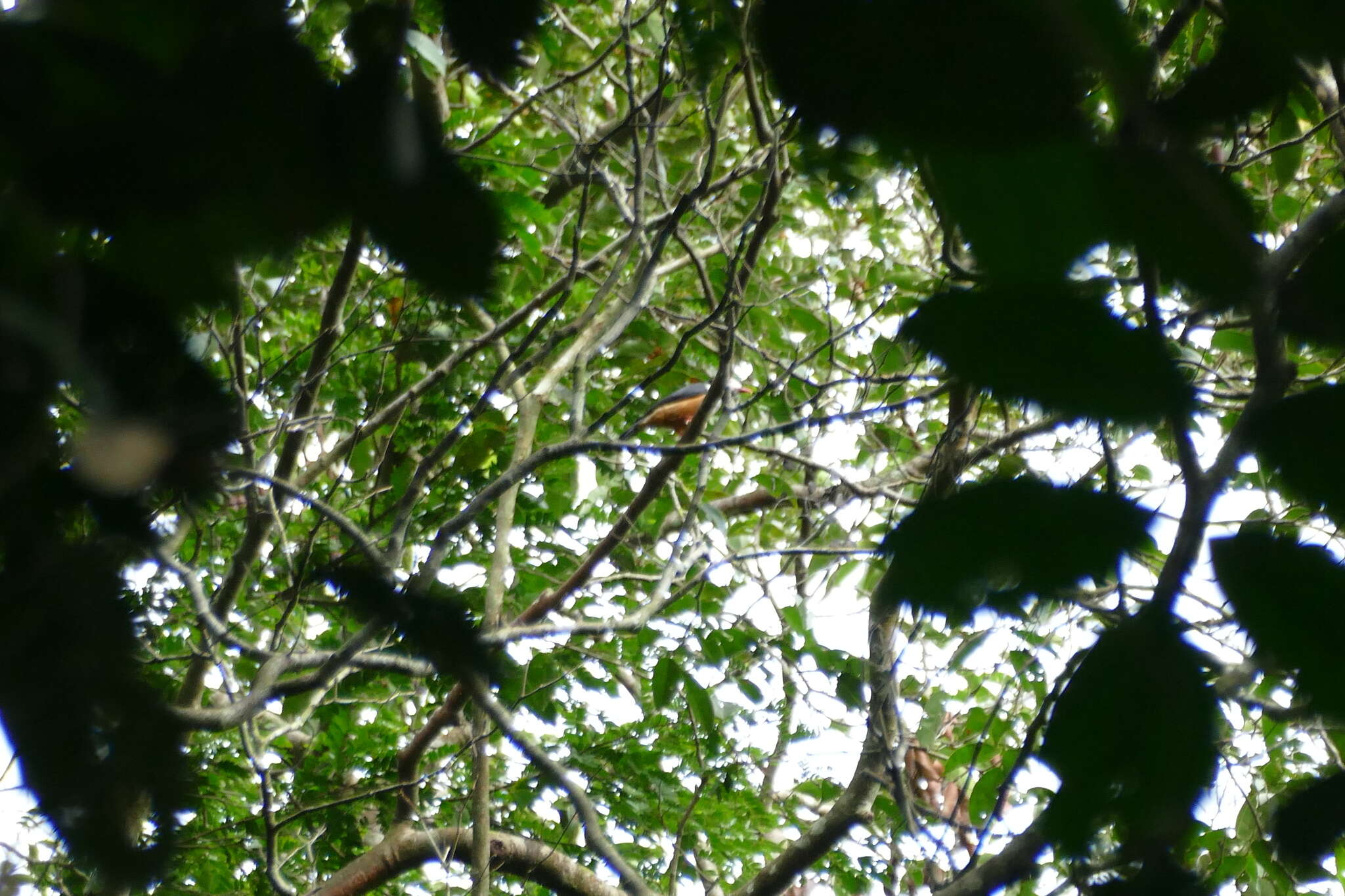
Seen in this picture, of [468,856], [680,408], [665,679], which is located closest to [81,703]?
[665,679]

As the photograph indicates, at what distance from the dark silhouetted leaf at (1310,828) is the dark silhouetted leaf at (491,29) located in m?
0.49

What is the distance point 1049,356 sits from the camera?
1.04 feet

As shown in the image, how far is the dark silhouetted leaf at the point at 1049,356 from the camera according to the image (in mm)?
312

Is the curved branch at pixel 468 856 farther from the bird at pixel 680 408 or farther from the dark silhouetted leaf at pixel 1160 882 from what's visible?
the dark silhouetted leaf at pixel 1160 882

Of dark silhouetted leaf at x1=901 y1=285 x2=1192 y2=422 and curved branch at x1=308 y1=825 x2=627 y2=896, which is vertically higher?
curved branch at x1=308 y1=825 x2=627 y2=896

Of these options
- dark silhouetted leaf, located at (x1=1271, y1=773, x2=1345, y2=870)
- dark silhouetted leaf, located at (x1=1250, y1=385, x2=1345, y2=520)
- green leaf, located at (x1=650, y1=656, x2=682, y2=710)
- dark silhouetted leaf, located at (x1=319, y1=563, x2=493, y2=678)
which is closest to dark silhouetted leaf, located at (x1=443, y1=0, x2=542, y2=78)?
dark silhouetted leaf, located at (x1=319, y1=563, x2=493, y2=678)

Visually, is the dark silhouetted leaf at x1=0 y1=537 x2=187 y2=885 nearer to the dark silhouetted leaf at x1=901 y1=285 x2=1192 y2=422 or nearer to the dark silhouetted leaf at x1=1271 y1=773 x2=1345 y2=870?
the dark silhouetted leaf at x1=901 y1=285 x2=1192 y2=422

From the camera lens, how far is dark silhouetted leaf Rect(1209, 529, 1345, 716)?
366 millimetres

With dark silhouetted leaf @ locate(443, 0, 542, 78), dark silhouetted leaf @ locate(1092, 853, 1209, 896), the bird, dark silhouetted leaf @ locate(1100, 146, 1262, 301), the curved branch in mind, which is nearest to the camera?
dark silhouetted leaf @ locate(1100, 146, 1262, 301)

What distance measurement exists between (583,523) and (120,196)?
12.4 ft

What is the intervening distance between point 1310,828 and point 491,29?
519mm

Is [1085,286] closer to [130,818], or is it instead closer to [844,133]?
[844,133]

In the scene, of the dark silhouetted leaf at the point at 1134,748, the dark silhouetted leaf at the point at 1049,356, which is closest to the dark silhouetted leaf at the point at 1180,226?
the dark silhouetted leaf at the point at 1049,356

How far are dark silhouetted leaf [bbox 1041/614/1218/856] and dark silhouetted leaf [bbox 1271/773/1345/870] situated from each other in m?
0.14
